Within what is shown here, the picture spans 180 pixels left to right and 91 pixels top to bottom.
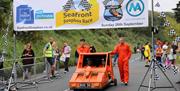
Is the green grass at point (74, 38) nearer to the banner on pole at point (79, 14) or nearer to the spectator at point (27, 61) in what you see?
the spectator at point (27, 61)

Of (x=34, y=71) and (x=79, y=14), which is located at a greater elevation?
(x=79, y=14)

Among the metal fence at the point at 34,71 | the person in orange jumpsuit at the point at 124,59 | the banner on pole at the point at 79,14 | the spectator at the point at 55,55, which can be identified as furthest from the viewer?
the spectator at the point at 55,55

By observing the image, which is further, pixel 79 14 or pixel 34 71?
pixel 34 71

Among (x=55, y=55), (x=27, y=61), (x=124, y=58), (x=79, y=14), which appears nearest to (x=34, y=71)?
(x=27, y=61)

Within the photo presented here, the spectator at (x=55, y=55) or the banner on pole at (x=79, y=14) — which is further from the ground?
the banner on pole at (x=79, y=14)

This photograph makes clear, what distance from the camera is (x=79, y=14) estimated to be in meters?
19.8

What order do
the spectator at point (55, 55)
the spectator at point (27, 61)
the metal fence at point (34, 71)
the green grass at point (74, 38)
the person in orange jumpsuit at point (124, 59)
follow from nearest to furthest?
the metal fence at point (34, 71) → the person in orange jumpsuit at point (124, 59) → the spectator at point (27, 61) → the spectator at point (55, 55) → the green grass at point (74, 38)

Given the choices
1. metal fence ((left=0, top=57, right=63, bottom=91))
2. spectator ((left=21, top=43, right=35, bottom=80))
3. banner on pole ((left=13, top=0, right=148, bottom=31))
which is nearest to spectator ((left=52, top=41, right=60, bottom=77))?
metal fence ((left=0, top=57, right=63, bottom=91))

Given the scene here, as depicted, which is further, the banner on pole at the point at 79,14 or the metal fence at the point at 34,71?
the metal fence at the point at 34,71

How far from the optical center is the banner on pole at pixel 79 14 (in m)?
18.9

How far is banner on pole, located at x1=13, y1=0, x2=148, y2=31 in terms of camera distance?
1888 centimetres

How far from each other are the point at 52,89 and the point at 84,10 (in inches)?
130

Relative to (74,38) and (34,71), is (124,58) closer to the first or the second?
(34,71)

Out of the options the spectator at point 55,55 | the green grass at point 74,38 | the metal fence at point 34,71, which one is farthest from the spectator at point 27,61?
the spectator at point 55,55
